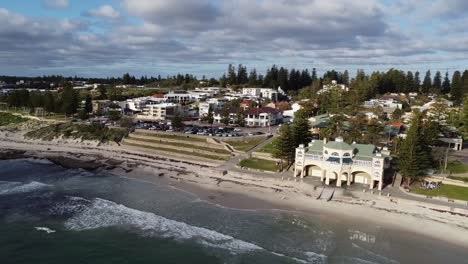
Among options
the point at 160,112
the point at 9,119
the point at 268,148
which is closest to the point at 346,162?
the point at 268,148

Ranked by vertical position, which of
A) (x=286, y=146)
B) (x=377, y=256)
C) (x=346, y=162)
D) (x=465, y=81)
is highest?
(x=465, y=81)

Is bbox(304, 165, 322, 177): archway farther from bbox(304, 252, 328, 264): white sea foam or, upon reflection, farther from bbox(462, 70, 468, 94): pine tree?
bbox(462, 70, 468, 94): pine tree

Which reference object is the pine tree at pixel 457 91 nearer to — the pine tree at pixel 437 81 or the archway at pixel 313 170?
the pine tree at pixel 437 81

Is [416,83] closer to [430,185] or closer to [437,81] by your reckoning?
[437,81]

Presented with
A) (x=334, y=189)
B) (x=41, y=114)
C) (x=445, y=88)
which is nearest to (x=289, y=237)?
(x=334, y=189)

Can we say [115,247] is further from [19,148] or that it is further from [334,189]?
[19,148]

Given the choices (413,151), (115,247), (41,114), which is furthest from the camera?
(41,114)

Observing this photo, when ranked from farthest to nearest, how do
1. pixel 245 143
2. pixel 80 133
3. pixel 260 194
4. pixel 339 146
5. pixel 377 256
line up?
pixel 80 133 < pixel 245 143 < pixel 339 146 < pixel 260 194 < pixel 377 256
